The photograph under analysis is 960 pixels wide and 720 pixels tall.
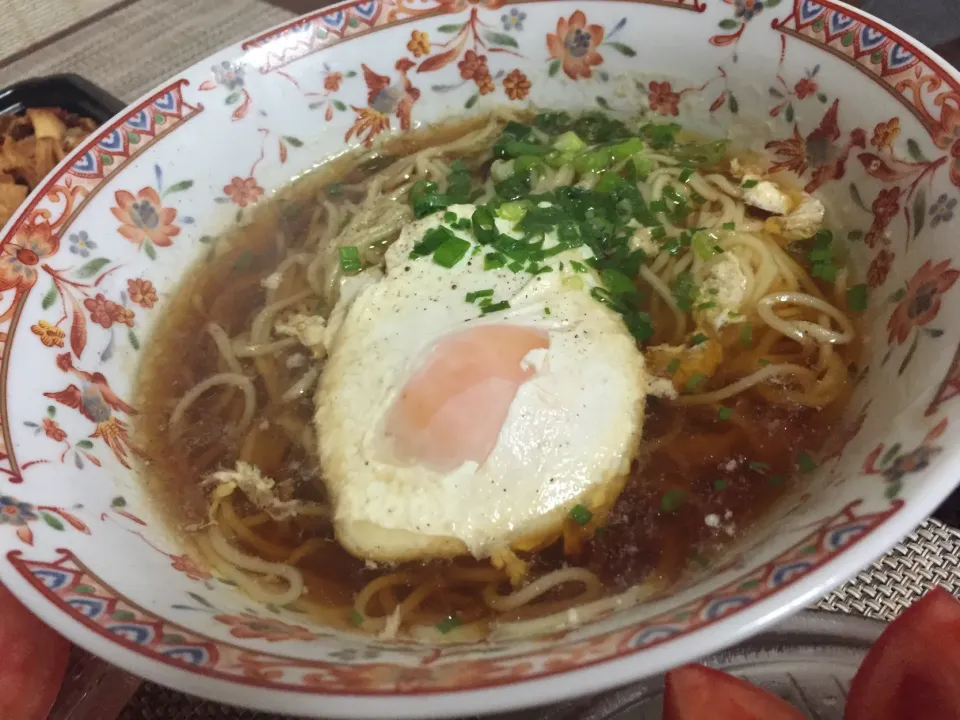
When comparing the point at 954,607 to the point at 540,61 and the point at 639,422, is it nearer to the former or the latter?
the point at 639,422

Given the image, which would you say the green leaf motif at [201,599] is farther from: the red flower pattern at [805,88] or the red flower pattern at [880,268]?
the red flower pattern at [805,88]

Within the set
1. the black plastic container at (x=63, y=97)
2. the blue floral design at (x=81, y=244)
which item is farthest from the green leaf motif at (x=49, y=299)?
the black plastic container at (x=63, y=97)

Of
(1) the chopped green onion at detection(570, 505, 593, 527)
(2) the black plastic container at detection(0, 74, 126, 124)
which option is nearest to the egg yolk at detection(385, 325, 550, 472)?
(1) the chopped green onion at detection(570, 505, 593, 527)

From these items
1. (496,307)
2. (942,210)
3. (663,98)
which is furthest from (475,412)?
(663,98)

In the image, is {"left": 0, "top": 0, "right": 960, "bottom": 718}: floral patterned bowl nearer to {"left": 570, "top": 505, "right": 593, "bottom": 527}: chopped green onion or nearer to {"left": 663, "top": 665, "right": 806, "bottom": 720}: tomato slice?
{"left": 663, "top": 665, "right": 806, "bottom": 720}: tomato slice

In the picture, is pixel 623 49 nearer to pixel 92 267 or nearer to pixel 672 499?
pixel 672 499

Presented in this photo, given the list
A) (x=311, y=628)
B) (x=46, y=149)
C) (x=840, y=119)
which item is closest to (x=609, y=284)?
(x=840, y=119)
